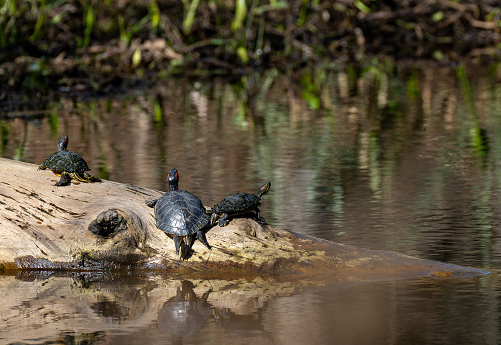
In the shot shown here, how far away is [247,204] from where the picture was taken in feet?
14.6

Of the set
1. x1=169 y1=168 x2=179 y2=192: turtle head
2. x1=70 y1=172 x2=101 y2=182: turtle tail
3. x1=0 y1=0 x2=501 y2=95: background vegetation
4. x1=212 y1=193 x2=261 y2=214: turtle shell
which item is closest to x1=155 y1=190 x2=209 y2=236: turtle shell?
x1=212 y1=193 x2=261 y2=214: turtle shell

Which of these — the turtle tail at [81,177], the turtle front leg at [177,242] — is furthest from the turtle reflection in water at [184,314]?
the turtle tail at [81,177]

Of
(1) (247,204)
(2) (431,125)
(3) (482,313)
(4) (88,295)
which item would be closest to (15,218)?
(4) (88,295)

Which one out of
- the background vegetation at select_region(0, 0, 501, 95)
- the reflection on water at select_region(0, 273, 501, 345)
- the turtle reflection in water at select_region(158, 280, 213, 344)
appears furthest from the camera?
the background vegetation at select_region(0, 0, 501, 95)

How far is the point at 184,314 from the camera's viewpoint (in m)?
3.87

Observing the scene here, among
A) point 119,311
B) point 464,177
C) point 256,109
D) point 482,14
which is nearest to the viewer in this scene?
point 119,311

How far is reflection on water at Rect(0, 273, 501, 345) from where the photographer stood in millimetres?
3520

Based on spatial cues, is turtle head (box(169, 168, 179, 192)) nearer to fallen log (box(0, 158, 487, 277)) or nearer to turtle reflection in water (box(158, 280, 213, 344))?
fallen log (box(0, 158, 487, 277))

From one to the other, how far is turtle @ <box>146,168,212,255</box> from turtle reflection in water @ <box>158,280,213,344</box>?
0.27 metres

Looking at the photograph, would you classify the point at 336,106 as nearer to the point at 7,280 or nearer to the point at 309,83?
the point at 309,83

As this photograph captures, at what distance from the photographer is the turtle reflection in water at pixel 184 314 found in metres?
3.66

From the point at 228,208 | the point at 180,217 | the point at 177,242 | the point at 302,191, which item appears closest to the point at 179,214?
the point at 180,217

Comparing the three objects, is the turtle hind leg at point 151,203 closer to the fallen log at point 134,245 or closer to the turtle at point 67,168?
the fallen log at point 134,245

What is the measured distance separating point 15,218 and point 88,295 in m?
0.69
